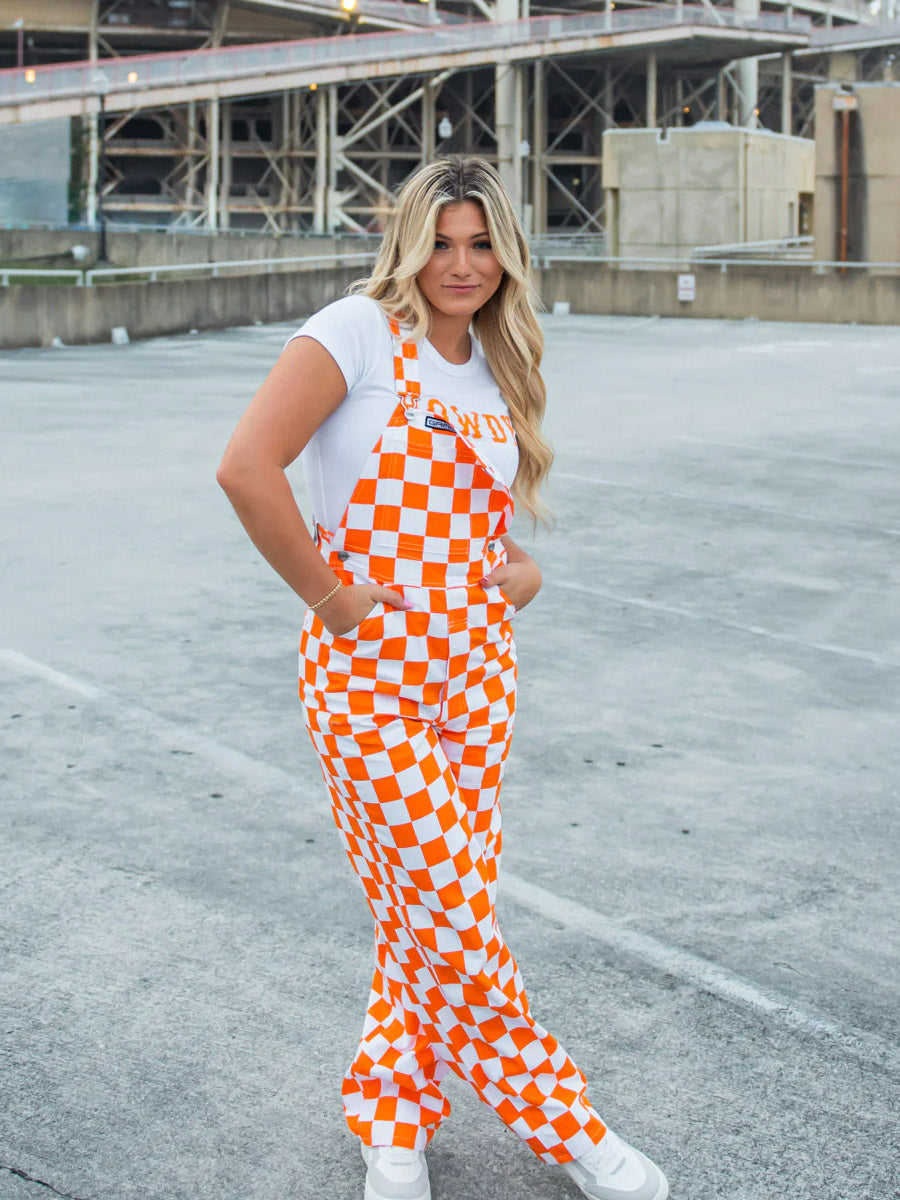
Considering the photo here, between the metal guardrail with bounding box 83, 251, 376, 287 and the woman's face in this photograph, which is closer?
the woman's face

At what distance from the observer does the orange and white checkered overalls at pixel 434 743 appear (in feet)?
10.2

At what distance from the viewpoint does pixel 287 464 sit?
2.95 metres

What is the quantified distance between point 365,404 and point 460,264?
325 millimetres

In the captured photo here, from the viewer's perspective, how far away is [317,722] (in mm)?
3160

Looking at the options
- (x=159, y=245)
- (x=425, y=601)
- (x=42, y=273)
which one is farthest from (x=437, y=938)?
(x=159, y=245)

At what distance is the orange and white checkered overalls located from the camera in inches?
123

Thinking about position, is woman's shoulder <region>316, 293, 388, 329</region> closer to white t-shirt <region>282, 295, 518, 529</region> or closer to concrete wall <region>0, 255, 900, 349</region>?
white t-shirt <region>282, 295, 518, 529</region>

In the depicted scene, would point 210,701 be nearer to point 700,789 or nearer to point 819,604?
point 700,789

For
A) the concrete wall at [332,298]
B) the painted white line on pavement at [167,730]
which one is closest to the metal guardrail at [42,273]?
the concrete wall at [332,298]

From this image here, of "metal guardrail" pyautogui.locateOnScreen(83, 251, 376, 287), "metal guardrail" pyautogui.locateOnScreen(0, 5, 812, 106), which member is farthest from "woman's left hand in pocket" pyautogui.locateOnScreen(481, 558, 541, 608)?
"metal guardrail" pyautogui.locateOnScreen(0, 5, 812, 106)

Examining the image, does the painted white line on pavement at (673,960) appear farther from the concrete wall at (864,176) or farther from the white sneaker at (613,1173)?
the concrete wall at (864,176)

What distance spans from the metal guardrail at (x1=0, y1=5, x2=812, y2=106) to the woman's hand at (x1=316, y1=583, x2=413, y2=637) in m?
52.2

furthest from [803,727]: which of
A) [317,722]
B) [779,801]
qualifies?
[317,722]

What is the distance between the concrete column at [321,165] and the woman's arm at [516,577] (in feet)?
209
